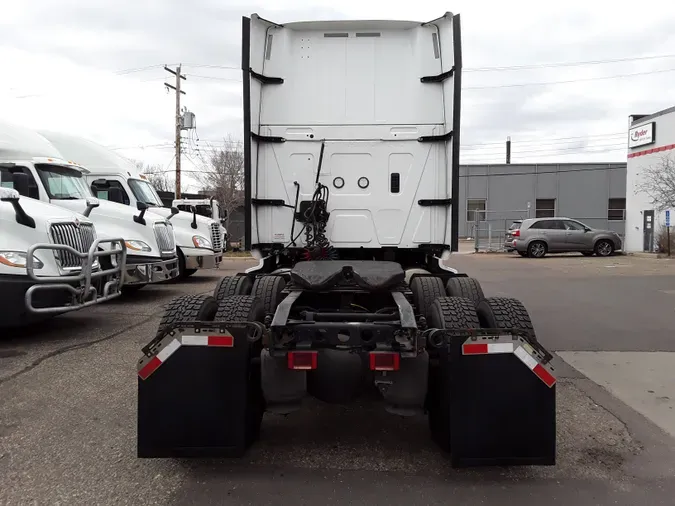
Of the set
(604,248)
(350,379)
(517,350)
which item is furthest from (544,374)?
(604,248)

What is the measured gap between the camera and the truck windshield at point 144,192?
12.4 m

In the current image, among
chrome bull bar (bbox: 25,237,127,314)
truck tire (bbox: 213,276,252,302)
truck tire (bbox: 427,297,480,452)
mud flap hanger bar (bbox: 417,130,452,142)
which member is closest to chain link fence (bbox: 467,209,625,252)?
chrome bull bar (bbox: 25,237,127,314)

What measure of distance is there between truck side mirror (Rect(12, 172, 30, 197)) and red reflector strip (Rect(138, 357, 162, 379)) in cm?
617

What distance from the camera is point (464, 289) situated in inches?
191

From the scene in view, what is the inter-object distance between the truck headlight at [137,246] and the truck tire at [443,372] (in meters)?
7.69

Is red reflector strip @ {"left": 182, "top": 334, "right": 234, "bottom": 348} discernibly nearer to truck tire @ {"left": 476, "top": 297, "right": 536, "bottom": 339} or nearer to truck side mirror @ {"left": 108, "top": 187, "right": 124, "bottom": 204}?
truck tire @ {"left": 476, "top": 297, "right": 536, "bottom": 339}

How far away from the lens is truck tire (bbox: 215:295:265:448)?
3.45 meters

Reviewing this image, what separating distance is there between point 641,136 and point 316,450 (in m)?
26.3

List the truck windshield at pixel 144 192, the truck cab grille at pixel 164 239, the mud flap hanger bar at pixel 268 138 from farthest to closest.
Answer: the truck windshield at pixel 144 192, the truck cab grille at pixel 164 239, the mud flap hanger bar at pixel 268 138

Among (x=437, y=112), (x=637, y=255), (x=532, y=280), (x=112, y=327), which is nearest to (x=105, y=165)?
(x=112, y=327)

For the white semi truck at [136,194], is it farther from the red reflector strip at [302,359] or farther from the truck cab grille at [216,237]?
the red reflector strip at [302,359]

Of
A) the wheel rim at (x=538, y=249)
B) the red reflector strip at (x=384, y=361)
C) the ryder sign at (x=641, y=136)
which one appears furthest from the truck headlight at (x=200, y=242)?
the ryder sign at (x=641, y=136)

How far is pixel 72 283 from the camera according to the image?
7047mm

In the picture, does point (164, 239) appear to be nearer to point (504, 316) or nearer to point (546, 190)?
point (504, 316)
